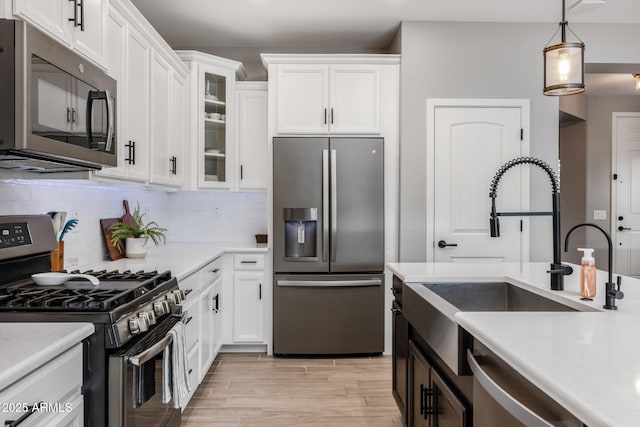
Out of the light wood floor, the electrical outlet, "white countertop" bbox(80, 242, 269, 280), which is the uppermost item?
the electrical outlet

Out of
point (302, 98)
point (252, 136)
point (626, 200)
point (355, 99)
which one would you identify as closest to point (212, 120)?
point (252, 136)

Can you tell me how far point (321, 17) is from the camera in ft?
11.6

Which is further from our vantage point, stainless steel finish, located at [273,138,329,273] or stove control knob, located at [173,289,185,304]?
stainless steel finish, located at [273,138,329,273]

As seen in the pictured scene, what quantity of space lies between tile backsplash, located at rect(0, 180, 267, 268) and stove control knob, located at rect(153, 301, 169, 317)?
0.85 meters

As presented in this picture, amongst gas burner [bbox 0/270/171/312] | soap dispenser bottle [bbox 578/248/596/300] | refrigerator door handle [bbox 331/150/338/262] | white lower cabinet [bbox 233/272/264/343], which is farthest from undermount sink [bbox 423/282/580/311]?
white lower cabinet [bbox 233/272/264/343]

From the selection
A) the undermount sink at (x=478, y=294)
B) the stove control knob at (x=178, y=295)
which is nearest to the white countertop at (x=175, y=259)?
the stove control knob at (x=178, y=295)

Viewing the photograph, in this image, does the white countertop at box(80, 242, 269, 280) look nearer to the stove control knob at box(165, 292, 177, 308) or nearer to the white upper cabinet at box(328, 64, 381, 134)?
the stove control knob at box(165, 292, 177, 308)

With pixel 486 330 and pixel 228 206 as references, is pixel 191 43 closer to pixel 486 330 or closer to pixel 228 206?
pixel 228 206

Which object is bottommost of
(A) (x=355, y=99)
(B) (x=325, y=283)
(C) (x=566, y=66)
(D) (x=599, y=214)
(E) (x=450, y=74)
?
(B) (x=325, y=283)

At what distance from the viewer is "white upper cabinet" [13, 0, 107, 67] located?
155cm

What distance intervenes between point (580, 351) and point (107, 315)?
1363 mm

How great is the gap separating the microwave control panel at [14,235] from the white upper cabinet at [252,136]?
2.09 meters

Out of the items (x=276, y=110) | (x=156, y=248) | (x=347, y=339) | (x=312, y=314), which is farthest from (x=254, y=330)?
(x=276, y=110)

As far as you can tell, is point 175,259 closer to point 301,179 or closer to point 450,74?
point 301,179
